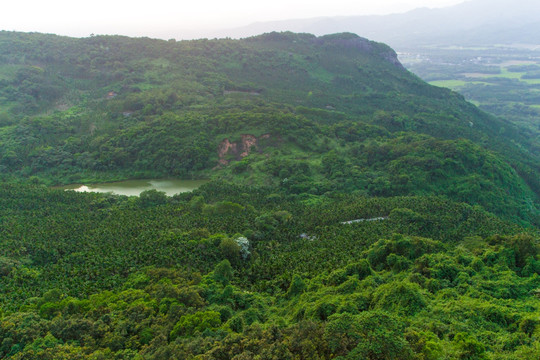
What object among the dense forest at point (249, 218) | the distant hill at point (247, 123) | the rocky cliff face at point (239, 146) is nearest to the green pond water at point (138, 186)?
the dense forest at point (249, 218)

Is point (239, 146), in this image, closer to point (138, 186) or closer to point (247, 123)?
point (247, 123)

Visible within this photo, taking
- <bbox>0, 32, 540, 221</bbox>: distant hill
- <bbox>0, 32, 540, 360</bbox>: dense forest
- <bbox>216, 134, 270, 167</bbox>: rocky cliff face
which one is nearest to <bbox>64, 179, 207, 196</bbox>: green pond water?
<bbox>0, 32, 540, 360</bbox>: dense forest

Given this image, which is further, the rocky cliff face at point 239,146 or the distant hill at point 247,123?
the rocky cliff face at point 239,146

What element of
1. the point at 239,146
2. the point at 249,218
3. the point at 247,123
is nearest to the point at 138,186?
Answer: the point at 239,146

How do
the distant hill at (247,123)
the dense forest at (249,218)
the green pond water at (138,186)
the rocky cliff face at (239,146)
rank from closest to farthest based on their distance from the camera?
the dense forest at (249,218) → the distant hill at (247,123) → the green pond water at (138,186) → the rocky cliff face at (239,146)

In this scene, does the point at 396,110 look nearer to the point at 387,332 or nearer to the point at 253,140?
the point at 253,140

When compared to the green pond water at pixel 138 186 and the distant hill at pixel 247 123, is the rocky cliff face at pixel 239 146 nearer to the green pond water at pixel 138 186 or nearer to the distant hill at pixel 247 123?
the distant hill at pixel 247 123

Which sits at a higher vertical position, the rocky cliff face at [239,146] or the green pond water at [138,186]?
the rocky cliff face at [239,146]
